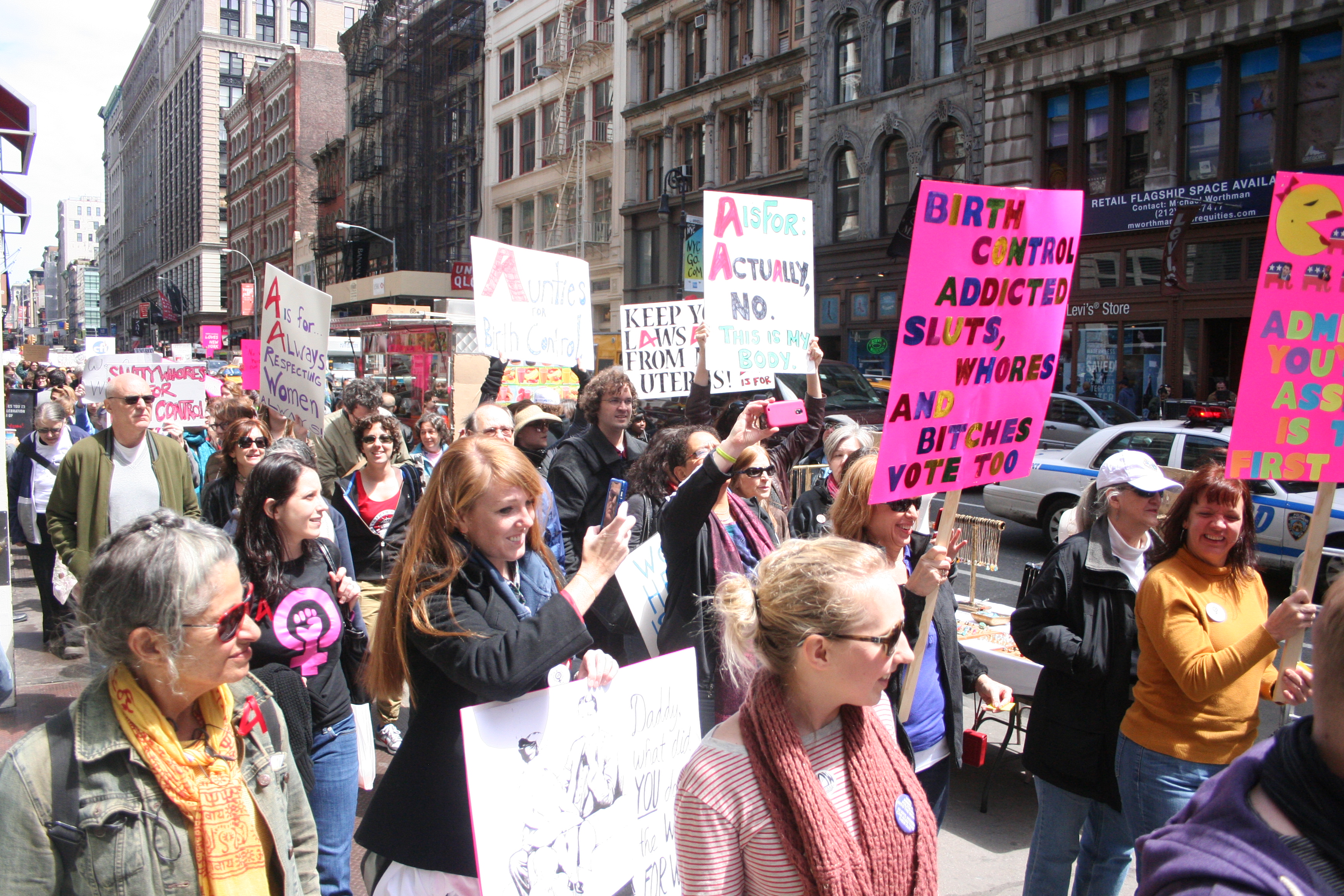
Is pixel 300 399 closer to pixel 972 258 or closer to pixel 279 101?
pixel 972 258

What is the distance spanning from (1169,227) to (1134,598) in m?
21.3

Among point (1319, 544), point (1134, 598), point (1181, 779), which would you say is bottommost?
point (1181, 779)

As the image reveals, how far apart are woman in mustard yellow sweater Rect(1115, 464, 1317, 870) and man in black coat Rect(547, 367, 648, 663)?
2.37 meters

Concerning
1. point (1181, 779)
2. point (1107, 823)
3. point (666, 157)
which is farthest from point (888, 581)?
point (666, 157)

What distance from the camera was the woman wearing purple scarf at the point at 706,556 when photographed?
3.27 meters

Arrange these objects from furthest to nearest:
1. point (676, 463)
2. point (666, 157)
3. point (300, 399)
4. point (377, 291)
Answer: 1. point (377, 291)
2. point (666, 157)
3. point (300, 399)
4. point (676, 463)

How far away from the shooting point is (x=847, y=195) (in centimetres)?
2936

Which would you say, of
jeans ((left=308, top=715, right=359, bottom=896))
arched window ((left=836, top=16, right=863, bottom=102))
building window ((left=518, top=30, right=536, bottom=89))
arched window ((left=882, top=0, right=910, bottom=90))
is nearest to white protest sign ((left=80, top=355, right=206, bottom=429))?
jeans ((left=308, top=715, right=359, bottom=896))

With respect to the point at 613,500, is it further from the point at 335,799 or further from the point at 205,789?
the point at 335,799

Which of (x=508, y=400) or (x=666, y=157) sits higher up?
(x=666, y=157)

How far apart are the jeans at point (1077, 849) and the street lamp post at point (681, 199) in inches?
825

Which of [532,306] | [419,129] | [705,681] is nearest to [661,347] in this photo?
[532,306]

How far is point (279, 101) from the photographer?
241 feet

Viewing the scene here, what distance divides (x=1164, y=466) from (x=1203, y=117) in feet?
50.2
